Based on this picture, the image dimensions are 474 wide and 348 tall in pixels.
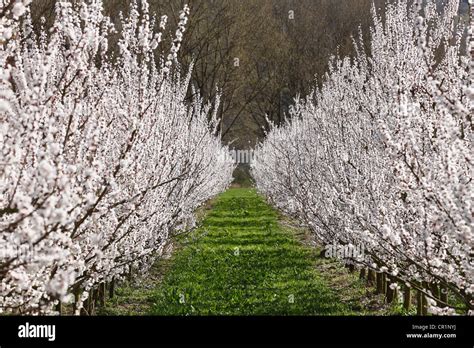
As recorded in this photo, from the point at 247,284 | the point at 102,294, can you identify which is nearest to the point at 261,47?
the point at 247,284

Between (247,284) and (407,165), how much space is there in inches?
291

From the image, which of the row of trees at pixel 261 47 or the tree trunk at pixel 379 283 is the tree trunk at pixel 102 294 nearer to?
the tree trunk at pixel 379 283

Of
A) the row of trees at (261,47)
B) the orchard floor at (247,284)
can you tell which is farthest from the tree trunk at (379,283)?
the row of trees at (261,47)

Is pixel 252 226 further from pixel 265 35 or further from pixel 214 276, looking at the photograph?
pixel 265 35

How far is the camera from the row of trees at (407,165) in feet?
15.8

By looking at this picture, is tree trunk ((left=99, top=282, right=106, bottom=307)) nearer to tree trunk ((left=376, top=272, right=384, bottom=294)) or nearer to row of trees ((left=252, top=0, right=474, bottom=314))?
row of trees ((left=252, top=0, right=474, bottom=314))

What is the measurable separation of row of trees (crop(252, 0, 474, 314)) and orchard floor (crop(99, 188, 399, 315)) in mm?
964

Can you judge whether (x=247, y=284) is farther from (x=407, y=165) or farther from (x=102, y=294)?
(x=407, y=165)

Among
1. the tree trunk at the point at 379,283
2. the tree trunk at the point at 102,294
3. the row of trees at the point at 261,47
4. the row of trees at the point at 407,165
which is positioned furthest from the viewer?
the row of trees at the point at 261,47

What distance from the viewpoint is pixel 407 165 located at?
5.29 m

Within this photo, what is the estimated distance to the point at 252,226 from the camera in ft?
75.2

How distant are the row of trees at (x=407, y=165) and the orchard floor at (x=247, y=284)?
96 centimetres

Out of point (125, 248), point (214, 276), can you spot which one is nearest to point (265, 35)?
point (214, 276)
